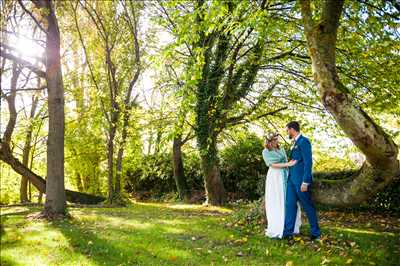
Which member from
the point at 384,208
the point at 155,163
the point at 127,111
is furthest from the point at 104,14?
the point at 384,208

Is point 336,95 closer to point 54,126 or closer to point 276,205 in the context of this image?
point 276,205

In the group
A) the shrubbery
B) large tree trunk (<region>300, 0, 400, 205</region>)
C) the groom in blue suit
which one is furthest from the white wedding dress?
the shrubbery

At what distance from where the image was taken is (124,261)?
6.13 m

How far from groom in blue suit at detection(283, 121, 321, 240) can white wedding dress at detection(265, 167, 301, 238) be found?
13 centimetres

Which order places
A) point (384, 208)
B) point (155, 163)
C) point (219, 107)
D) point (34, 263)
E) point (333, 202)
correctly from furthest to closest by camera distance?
1. point (155, 163)
2. point (219, 107)
3. point (384, 208)
4. point (333, 202)
5. point (34, 263)

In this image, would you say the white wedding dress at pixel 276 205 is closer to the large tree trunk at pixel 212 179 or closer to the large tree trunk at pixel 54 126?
the large tree trunk at pixel 54 126

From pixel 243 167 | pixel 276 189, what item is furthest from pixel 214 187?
pixel 276 189

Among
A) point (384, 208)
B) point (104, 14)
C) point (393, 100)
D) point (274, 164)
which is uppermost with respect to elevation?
point (104, 14)

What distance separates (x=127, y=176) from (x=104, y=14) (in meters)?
10.7

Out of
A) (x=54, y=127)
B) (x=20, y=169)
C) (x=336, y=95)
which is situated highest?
(x=54, y=127)

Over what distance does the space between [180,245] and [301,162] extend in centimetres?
293

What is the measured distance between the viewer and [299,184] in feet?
24.0

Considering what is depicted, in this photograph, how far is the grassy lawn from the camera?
6133 mm

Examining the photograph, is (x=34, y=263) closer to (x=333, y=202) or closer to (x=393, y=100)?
(x=333, y=202)
